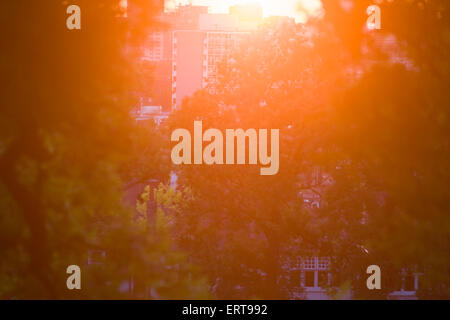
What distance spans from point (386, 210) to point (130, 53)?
150 inches

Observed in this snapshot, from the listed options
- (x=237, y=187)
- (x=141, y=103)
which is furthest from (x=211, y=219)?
(x=141, y=103)

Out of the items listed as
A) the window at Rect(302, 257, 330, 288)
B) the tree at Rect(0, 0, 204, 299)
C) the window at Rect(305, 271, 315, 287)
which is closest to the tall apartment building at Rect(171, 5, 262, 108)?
the window at Rect(302, 257, 330, 288)

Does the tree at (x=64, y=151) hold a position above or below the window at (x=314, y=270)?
above

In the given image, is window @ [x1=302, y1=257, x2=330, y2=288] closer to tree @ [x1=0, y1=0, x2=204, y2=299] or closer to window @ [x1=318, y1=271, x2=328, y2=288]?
window @ [x1=318, y1=271, x2=328, y2=288]

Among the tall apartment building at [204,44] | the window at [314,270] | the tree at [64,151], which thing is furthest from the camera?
the window at [314,270]

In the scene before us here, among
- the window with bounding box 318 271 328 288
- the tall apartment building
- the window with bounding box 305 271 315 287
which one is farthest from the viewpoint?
the window with bounding box 305 271 315 287

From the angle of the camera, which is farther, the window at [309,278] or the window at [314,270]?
the window at [309,278]

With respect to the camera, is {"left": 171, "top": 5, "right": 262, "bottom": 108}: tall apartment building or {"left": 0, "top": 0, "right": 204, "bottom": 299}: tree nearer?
{"left": 0, "top": 0, "right": 204, "bottom": 299}: tree

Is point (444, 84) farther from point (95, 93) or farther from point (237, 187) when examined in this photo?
point (237, 187)

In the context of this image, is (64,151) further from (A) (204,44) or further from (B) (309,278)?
(B) (309,278)

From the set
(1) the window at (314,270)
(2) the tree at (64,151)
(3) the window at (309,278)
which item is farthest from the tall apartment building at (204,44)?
(3) the window at (309,278)

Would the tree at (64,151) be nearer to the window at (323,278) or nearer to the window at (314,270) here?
the window at (323,278)

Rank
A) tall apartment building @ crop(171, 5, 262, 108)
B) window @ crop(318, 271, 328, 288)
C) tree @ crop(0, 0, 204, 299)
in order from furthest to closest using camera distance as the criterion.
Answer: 1. window @ crop(318, 271, 328, 288)
2. tall apartment building @ crop(171, 5, 262, 108)
3. tree @ crop(0, 0, 204, 299)
